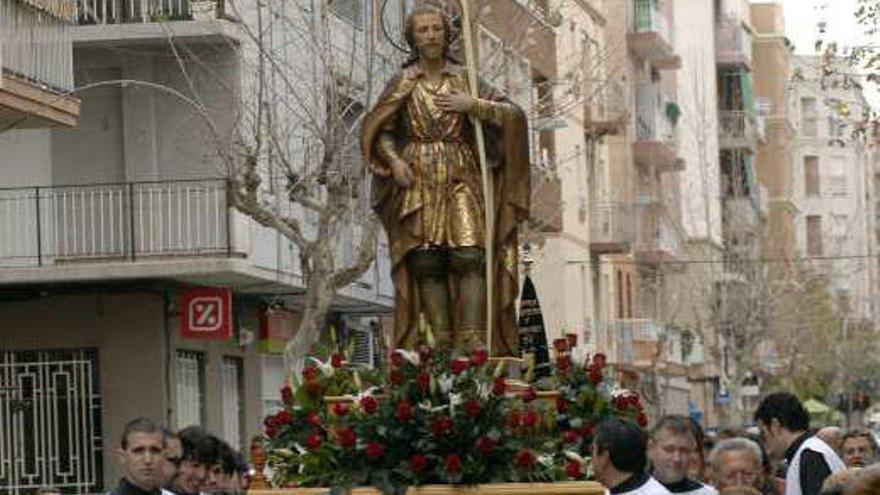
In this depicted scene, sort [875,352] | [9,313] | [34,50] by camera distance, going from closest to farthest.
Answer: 1. [34,50]
2. [9,313]
3. [875,352]

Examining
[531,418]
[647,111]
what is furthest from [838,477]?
[647,111]

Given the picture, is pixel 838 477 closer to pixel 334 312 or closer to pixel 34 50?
pixel 34 50

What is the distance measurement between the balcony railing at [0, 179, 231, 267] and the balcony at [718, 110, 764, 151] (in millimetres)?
57652

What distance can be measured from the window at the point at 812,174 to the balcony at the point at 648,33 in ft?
180

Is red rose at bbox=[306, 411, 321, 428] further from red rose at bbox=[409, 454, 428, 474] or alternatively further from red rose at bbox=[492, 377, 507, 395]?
red rose at bbox=[492, 377, 507, 395]

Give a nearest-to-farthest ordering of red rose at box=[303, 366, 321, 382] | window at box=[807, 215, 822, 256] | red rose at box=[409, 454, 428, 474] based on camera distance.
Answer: red rose at box=[409, 454, 428, 474]
red rose at box=[303, 366, 321, 382]
window at box=[807, 215, 822, 256]

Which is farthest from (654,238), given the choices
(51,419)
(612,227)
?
(51,419)

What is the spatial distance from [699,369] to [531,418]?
6849 cm

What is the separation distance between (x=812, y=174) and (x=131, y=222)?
101 m

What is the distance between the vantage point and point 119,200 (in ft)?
115

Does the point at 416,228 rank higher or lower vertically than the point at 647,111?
lower

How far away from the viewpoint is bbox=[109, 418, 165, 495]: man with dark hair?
14.2m

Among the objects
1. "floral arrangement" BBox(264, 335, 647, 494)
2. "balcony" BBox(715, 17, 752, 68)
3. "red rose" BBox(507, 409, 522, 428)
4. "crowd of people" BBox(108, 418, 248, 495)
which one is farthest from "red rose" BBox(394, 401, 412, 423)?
"balcony" BBox(715, 17, 752, 68)

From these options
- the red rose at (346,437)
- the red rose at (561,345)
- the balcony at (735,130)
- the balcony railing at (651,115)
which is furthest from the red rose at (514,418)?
the balcony at (735,130)
